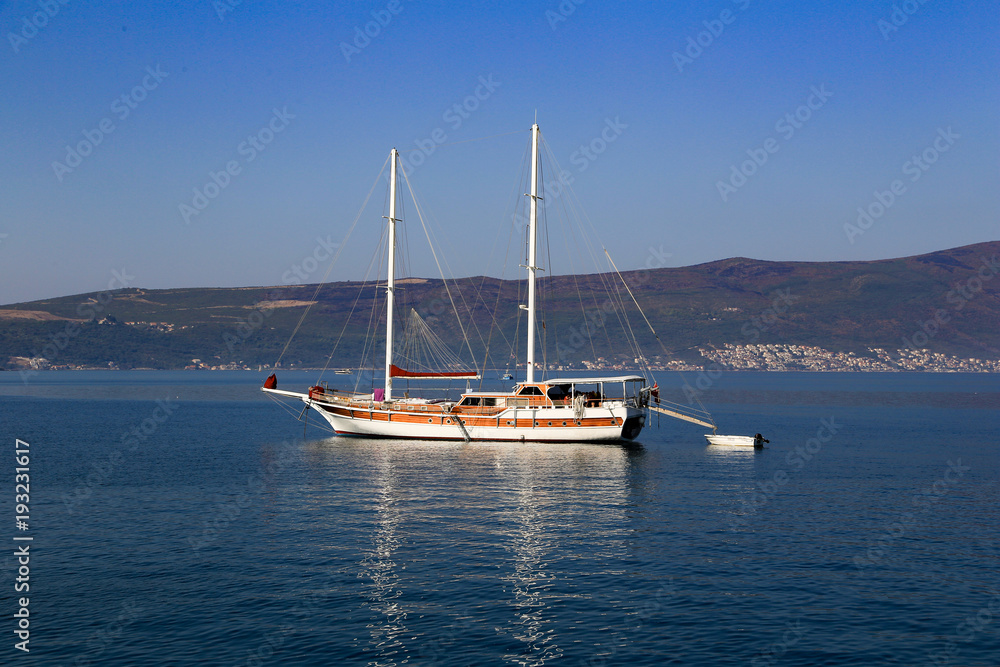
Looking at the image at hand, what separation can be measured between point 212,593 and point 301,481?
2410 centimetres

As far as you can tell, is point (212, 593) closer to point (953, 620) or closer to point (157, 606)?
point (157, 606)

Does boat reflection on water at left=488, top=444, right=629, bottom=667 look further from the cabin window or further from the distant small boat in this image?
the distant small boat

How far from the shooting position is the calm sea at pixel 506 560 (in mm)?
22188

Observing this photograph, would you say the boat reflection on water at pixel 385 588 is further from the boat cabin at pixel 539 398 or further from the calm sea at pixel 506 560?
the boat cabin at pixel 539 398

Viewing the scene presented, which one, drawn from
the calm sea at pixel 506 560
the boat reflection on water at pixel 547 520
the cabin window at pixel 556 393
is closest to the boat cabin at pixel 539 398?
the cabin window at pixel 556 393

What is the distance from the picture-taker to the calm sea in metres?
22.2

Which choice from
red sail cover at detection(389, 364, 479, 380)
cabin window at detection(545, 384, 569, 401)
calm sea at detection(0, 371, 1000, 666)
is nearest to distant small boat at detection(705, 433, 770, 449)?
calm sea at detection(0, 371, 1000, 666)

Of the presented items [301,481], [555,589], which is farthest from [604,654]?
[301,481]

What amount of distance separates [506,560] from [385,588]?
18.5ft

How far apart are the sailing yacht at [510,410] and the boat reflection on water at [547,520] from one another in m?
1.78

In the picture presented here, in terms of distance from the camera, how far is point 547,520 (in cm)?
3847

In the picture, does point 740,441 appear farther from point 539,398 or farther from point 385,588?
point 385,588

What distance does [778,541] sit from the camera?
111 feet

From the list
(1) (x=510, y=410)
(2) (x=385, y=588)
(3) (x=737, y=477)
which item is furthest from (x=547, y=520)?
(1) (x=510, y=410)
